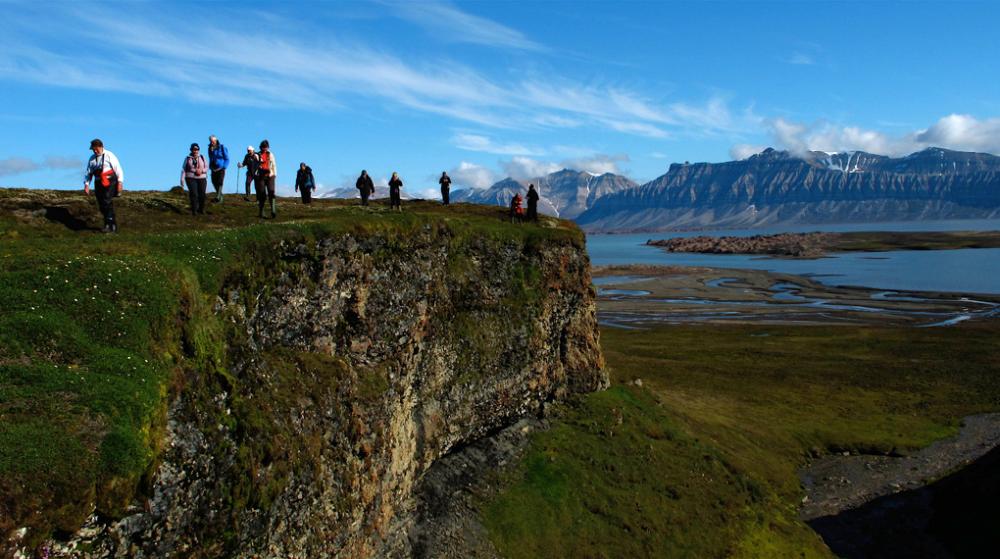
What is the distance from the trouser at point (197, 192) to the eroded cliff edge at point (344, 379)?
8434 millimetres

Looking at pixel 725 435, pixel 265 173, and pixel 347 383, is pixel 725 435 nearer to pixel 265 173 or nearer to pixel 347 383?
pixel 347 383

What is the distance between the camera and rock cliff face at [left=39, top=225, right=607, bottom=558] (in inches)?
763

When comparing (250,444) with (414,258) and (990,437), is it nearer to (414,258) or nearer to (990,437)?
(414,258)

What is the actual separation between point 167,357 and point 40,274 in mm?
4682

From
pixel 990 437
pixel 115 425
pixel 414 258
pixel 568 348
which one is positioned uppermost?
pixel 414 258

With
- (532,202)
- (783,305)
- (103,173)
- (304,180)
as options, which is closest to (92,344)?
(103,173)

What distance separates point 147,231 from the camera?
31141 mm

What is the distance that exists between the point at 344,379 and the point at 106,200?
497 inches

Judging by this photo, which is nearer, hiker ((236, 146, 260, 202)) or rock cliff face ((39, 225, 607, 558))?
rock cliff face ((39, 225, 607, 558))

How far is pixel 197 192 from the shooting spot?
3506 cm

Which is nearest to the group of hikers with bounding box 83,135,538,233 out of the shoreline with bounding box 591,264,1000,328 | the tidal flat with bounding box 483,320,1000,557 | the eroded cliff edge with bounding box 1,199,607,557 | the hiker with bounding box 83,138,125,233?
the hiker with bounding box 83,138,125,233

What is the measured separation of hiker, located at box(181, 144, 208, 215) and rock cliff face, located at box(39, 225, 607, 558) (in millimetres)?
8003

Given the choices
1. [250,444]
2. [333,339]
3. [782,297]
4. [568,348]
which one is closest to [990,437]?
[568,348]

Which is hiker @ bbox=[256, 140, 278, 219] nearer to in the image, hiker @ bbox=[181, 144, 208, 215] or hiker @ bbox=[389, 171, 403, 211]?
hiker @ bbox=[181, 144, 208, 215]
